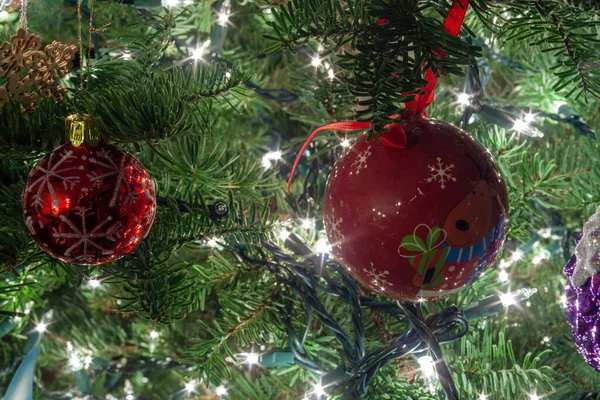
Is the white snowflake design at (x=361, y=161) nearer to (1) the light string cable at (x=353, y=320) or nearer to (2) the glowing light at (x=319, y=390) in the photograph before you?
(1) the light string cable at (x=353, y=320)

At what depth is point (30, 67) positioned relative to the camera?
2.03ft

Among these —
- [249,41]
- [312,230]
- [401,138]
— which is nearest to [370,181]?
[401,138]

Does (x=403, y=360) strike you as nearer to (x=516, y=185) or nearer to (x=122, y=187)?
(x=516, y=185)

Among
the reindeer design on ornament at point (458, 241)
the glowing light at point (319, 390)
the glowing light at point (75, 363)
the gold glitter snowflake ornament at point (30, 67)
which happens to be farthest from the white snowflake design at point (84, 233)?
the glowing light at point (75, 363)

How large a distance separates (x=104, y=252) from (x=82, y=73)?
188 mm

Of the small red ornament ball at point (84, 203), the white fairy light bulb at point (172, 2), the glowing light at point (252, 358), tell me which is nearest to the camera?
the small red ornament ball at point (84, 203)

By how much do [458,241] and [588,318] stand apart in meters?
0.17

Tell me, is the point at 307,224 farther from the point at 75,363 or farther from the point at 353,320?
the point at 75,363

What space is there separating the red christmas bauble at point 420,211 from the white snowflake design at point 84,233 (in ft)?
0.68

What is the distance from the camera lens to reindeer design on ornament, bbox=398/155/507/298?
0.57 metres

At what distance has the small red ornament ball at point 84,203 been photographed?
21.6 inches

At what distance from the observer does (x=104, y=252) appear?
567 mm

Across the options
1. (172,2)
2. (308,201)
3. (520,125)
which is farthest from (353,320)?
(172,2)

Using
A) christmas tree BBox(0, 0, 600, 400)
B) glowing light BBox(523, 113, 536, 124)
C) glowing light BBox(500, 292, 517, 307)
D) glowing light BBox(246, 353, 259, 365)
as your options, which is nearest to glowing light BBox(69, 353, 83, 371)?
christmas tree BBox(0, 0, 600, 400)
